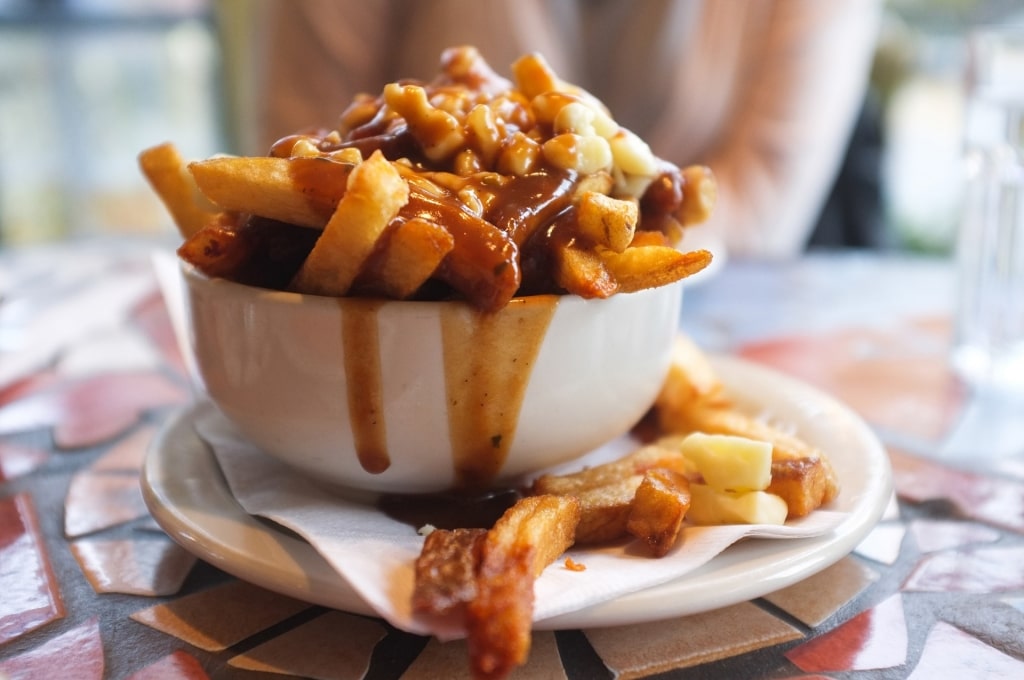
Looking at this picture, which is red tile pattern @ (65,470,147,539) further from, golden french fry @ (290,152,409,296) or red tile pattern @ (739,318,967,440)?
red tile pattern @ (739,318,967,440)

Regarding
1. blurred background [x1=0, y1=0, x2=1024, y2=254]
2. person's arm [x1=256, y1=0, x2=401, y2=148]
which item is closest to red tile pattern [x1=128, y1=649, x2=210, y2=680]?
person's arm [x1=256, y1=0, x2=401, y2=148]

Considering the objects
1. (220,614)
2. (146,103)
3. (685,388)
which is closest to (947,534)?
(685,388)

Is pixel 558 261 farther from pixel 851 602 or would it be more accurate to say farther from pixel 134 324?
pixel 134 324

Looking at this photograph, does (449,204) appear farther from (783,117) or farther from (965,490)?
(783,117)

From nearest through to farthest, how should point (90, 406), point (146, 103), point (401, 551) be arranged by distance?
point (401, 551), point (90, 406), point (146, 103)

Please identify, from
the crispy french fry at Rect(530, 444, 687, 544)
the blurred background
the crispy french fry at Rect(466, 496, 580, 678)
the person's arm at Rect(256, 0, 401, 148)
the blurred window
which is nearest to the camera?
the crispy french fry at Rect(466, 496, 580, 678)

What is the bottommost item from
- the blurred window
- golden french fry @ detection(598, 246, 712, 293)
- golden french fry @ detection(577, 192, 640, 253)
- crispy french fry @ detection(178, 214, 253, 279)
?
the blurred window

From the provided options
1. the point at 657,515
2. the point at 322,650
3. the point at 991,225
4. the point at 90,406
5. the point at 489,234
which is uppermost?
the point at 489,234
